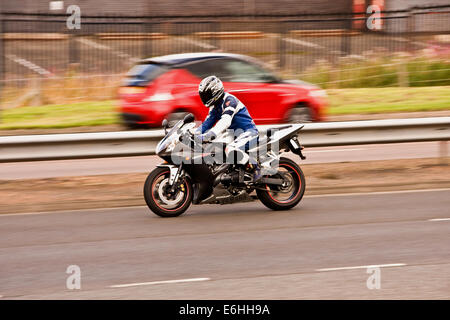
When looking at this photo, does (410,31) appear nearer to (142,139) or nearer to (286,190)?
(142,139)

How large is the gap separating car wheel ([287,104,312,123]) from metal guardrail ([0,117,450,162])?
3498 mm

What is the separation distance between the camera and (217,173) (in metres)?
9.73

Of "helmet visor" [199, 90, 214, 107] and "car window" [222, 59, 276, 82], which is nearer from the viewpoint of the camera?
"helmet visor" [199, 90, 214, 107]

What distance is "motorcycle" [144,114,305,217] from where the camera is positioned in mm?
9477

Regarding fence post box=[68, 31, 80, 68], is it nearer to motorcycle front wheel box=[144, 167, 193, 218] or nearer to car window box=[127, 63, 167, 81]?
car window box=[127, 63, 167, 81]

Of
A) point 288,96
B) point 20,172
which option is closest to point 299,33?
point 288,96

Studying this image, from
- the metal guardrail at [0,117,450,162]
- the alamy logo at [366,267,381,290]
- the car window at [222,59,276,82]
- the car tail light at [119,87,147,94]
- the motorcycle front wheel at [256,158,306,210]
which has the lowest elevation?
the alamy logo at [366,267,381,290]

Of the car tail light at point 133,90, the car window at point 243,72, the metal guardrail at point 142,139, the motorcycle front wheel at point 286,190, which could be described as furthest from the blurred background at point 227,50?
the motorcycle front wheel at point 286,190

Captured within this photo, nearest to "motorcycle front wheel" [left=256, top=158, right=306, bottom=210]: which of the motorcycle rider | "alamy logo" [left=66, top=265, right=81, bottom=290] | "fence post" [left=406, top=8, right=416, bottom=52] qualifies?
the motorcycle rider

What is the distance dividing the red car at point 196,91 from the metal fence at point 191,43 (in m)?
8.43

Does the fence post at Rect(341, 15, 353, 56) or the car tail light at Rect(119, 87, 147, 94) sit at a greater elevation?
the fence post at Rect(341, 15, 353, 56)

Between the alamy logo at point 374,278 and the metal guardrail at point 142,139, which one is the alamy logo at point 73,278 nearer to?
the alamy logo at point 374,278

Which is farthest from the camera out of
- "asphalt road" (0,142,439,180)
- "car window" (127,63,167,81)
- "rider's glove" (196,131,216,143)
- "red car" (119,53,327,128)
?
"car window" (127,63,167,81)

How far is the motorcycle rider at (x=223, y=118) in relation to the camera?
945 cm
